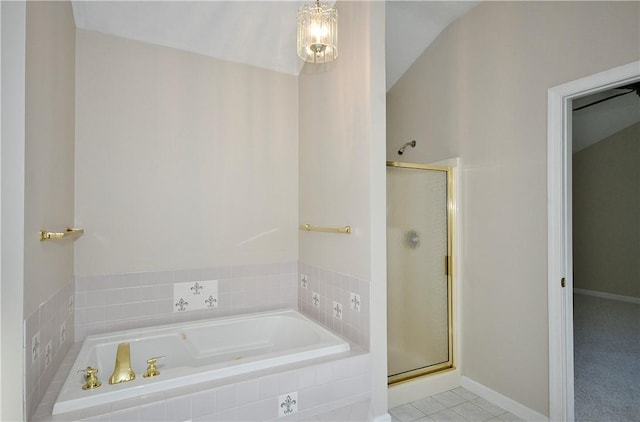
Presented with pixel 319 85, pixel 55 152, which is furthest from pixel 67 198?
pixel 319 85

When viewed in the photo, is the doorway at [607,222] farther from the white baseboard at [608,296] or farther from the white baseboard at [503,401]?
the white baseboard at [503,401]

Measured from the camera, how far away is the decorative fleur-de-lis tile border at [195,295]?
2.30m

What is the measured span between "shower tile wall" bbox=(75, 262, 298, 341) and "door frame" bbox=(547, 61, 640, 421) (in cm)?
169

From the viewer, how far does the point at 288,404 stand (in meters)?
1.63

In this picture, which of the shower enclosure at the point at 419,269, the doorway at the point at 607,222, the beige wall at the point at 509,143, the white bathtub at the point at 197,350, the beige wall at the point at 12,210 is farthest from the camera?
the doorway at the point at 607,222

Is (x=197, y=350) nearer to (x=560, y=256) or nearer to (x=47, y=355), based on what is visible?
(x=47, y=355)

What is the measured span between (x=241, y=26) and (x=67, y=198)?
1.54 m

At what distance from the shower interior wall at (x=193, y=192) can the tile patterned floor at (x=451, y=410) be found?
0.61 meters

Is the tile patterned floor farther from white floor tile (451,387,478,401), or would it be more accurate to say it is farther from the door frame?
the door frame

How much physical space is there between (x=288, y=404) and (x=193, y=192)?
146cm

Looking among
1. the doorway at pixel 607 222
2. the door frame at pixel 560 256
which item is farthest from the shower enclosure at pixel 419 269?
the doorway at pixel 607 222

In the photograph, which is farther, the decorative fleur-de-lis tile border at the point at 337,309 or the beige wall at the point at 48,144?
the decorative fleur-de-lis tile border at the point at 337,309

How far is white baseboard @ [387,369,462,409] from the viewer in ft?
7.23

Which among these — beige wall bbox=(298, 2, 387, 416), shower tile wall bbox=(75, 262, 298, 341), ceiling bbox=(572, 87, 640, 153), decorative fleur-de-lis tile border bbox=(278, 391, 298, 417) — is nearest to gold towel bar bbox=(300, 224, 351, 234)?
beige wall bbox=(298, 2, 387, 416)
